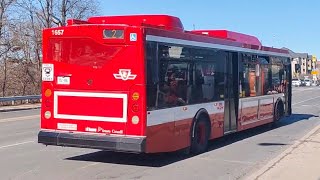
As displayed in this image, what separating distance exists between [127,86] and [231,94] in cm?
478

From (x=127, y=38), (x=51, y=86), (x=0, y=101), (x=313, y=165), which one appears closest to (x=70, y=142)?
(x=51, y=86)

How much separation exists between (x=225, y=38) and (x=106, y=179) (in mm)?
6250

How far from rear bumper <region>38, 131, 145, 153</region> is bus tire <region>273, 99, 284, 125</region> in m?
9.68

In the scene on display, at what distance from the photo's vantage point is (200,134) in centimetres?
1170

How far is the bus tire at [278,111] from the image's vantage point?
17936 mm

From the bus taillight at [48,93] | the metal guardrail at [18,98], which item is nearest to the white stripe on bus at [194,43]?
the bus taillight at [48,93]

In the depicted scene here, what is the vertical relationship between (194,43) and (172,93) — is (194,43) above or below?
above

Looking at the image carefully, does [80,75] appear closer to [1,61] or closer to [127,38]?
[127,38]

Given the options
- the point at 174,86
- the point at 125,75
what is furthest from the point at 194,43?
the point at 125,75

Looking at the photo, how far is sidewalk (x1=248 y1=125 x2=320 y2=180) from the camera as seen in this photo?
28.0 feet

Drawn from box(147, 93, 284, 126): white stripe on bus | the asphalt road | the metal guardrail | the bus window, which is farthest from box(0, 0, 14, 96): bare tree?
the bus window

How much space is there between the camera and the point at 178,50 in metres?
10.5

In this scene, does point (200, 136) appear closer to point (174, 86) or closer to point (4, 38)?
point (174, 86)

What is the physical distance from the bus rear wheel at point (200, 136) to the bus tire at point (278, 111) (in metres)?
6.61
